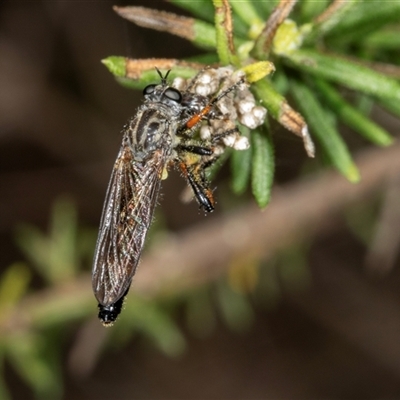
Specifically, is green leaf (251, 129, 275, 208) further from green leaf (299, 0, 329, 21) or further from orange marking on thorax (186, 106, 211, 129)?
green leaf (299, 0, 329, 21)

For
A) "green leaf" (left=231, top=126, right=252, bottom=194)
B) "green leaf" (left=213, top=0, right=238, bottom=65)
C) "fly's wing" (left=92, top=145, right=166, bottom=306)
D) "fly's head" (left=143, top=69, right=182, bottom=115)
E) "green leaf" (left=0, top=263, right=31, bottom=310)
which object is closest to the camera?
"green leaf" (left=213, top=0, right=238, bottom=65)

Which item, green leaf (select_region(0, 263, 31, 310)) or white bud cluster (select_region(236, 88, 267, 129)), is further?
green leaf (select_region(0, 263, 31, 310))

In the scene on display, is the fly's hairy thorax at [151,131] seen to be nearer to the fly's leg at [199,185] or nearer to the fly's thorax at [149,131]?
the fly's thorax at [149,131]

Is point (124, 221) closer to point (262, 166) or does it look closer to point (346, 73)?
point (262, 166)

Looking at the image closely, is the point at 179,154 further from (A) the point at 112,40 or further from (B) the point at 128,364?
(B) the point at 128,364

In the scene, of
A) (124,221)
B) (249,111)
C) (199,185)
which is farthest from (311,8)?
(124,221)

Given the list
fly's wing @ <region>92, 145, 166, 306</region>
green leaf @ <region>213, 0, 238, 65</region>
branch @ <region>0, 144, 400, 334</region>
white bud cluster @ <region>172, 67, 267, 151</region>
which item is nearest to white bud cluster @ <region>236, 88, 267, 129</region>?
white bud cluster @ <region>172, 67, 267, 151</region>

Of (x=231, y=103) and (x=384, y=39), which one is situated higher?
(x=231, y=103)

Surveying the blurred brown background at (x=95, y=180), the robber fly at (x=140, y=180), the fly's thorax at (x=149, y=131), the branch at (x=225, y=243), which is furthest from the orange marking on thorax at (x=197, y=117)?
the blurred brown background at (x=95, y=180)
